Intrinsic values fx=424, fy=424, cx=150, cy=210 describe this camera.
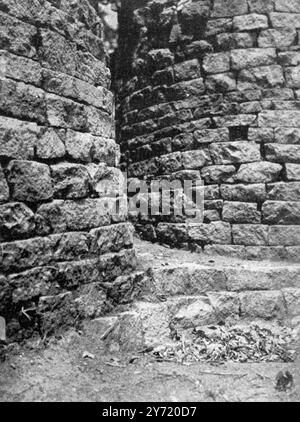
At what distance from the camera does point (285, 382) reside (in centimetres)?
259

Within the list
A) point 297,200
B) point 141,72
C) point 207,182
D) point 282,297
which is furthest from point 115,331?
point 141,72

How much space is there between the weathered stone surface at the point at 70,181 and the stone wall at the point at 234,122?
1.42 m

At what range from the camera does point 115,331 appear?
2922 millimetres

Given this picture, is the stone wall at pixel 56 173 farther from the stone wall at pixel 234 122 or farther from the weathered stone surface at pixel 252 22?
the weathered stone surface at pixel 252 22

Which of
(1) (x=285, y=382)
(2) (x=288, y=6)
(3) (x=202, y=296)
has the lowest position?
(1) (x=285, y=382)

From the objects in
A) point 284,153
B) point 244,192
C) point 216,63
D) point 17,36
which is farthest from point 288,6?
point 17,36

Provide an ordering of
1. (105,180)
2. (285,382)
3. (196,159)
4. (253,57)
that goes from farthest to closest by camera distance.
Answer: (196,159)
(253,57)
(105,180)
(285,382)

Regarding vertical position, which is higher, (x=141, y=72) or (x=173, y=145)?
(x=141, y=72)

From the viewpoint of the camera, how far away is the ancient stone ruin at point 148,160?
103 inches

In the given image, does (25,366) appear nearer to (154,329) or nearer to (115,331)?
(115,331)

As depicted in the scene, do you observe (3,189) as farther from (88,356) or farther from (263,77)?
(263,77)

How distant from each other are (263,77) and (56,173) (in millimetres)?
2327
